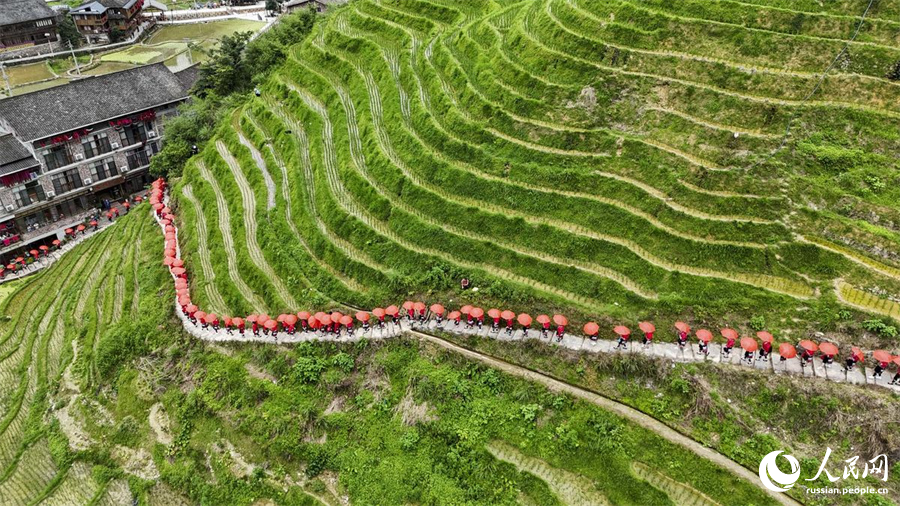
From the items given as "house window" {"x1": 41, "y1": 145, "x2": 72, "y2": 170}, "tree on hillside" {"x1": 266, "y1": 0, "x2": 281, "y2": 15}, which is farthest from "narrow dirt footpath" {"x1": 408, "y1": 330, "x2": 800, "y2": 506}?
"tree on hillside" {"x1": 266, "y1": 0, "x2": 281, "y2": 15}

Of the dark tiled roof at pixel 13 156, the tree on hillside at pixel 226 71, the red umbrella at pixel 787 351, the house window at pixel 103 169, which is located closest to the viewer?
the red umbrella at pixel 787 351

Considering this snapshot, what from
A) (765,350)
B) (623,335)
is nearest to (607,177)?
(623,335)

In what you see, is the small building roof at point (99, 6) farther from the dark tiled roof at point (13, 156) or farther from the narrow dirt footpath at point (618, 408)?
the narrow dirt footpath at point (618, 408)

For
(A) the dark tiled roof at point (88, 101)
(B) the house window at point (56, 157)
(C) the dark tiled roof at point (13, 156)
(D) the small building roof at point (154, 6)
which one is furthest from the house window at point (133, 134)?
(D) the small building roof at point (154, 6)

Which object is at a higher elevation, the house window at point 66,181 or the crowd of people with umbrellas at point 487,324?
the house window at point 66,181

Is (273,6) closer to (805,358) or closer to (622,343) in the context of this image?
(622,343)

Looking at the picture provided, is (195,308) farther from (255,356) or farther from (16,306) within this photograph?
(16,306)
